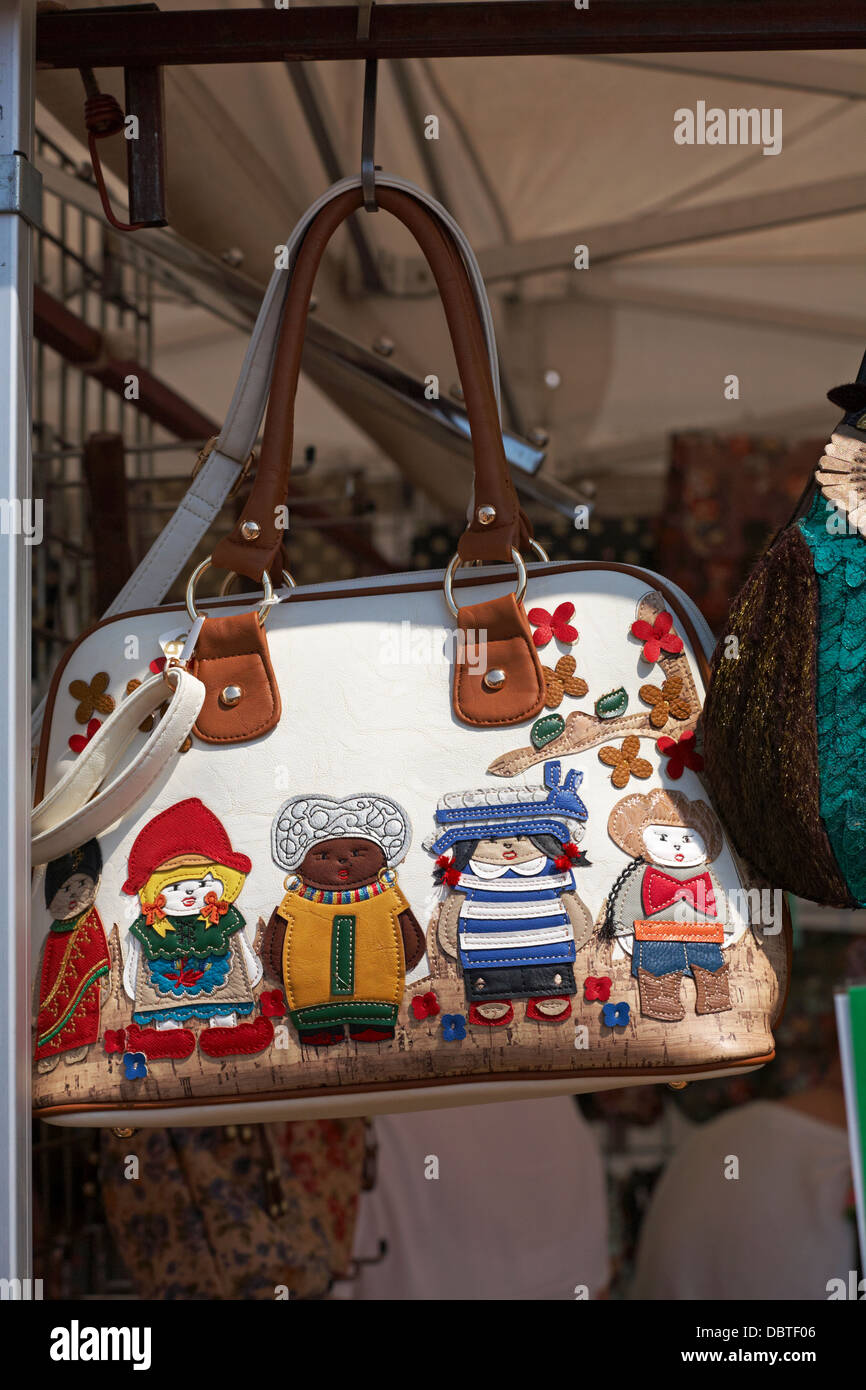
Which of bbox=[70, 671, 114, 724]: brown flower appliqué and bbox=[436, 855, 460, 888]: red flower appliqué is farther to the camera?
bbox=[70, 671, 114, 724]: brown flower appliqué

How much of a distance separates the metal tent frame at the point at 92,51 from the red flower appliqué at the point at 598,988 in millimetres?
385

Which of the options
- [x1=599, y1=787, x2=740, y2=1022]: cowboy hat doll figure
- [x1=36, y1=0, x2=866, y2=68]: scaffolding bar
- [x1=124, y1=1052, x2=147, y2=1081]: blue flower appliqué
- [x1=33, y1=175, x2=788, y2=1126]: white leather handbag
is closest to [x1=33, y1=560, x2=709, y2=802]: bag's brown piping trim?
[x1=33, y1=175, x2=788, y2=1126]: white leather handbag

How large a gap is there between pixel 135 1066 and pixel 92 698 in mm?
293

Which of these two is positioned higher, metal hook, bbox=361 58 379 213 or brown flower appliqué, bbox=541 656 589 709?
metal hook, bbox=361 58 379 213

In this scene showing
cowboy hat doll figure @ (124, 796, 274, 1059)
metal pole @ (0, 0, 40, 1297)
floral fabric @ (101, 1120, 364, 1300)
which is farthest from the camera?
floral fabric @ (101, 1120, 364, 1300)

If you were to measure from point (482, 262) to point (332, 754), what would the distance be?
167cm

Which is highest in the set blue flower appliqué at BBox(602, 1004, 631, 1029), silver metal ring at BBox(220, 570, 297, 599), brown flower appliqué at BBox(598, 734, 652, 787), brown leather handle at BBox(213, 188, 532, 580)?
brown leather handle at BBox(213, 188, 532, 580)

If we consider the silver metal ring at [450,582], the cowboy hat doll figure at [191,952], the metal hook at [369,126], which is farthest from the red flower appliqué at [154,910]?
the metal hook at [369,126]

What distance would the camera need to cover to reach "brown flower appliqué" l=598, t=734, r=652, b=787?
2.94ft

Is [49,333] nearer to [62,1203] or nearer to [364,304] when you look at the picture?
[364,304]

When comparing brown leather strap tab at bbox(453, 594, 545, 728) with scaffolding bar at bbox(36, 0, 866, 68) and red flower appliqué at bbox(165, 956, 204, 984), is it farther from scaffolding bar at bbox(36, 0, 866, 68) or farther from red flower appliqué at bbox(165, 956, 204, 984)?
scaffolding bar at bbox(36, 0, 866, 68)

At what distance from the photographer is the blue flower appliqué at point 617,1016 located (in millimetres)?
847

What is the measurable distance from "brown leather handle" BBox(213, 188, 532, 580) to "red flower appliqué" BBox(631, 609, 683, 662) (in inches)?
Answer: 4.6
